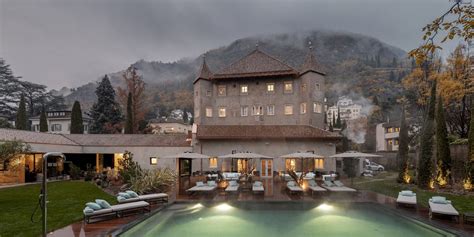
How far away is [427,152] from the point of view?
19.3m

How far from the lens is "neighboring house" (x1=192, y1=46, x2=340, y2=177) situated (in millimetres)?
27375

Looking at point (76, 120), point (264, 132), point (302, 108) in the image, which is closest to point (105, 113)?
point (76, 120)

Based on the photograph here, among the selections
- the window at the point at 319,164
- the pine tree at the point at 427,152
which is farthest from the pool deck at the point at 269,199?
the window at the point at 319,164

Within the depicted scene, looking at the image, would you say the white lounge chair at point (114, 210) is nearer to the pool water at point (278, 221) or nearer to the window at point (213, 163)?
the pool water at point (278, 221)

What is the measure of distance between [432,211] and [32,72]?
228327mm

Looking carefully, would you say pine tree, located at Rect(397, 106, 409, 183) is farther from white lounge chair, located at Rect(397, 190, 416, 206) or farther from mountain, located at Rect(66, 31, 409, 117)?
mountain, located at Rect(66, 31, 409, 117)

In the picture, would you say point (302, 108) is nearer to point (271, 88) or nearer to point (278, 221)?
point (271, 88)

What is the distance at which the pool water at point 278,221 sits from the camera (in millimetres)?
10430

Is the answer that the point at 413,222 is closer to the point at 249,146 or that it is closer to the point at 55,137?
the point at 249,146

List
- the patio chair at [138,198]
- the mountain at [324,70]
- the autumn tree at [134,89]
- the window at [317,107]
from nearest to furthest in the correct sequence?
the patio chair at [138,198], the window at [317,107], the autumn tree at [134,89], the mountain at [324,70]

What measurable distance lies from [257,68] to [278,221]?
2370 centimetres

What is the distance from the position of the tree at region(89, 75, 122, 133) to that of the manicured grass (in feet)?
93.2

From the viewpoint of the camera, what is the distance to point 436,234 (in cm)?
968

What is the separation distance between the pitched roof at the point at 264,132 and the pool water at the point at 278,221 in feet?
42.8
